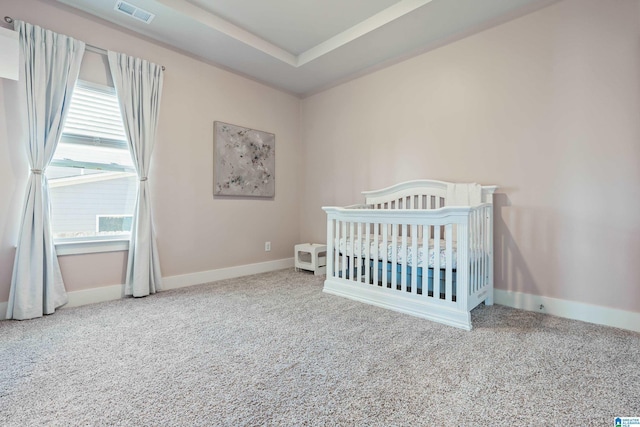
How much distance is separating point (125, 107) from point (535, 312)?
3.79m

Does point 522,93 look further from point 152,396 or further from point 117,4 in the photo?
point 117,4

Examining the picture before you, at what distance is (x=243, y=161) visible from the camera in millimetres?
3488

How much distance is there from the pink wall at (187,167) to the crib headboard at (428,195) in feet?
4.60

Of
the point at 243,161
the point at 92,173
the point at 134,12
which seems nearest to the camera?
the point at 134,12

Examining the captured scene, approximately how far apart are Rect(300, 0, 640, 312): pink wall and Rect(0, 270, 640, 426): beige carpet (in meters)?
0.45

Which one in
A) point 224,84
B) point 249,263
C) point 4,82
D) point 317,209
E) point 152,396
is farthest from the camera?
point 317,209

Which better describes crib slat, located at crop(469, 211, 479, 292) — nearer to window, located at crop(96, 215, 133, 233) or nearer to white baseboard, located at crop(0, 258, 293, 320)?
white baseboard, located at crop(0, 258, 293, 320)

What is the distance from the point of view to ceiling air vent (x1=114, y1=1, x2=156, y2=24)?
2318 mm

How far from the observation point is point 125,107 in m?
2.59

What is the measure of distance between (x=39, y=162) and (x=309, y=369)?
8.00ft

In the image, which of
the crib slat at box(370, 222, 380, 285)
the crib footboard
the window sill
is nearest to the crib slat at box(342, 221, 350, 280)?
the crib footboard

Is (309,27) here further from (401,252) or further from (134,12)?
(401,252)

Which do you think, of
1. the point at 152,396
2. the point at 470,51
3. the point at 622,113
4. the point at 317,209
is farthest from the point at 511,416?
the point at 317,209

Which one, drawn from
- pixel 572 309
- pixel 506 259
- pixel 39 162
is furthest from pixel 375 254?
pixel 39 162
